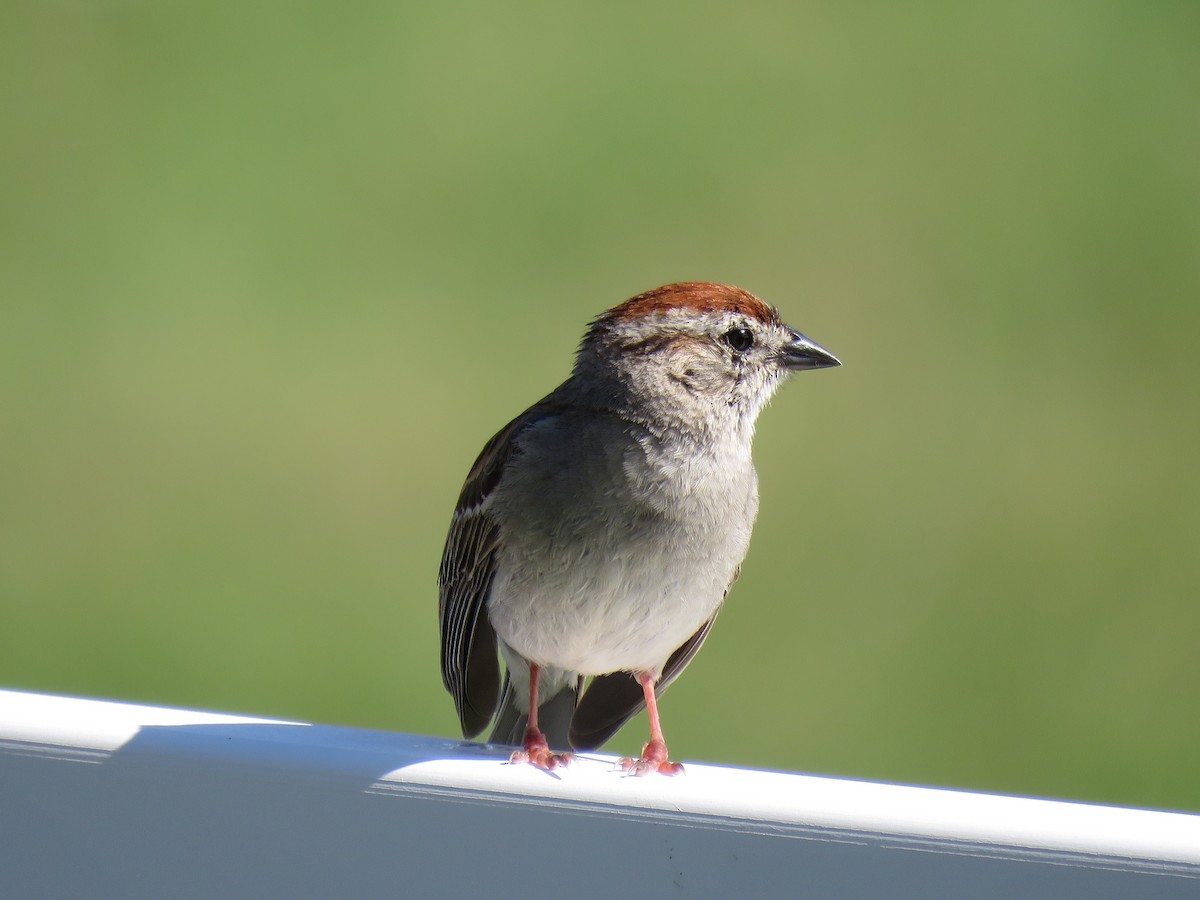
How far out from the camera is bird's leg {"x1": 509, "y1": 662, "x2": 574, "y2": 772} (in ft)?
5.99

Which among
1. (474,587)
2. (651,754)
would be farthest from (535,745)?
(474,587)

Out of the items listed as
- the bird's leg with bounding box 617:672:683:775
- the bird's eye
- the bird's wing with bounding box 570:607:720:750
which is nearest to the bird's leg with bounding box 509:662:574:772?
the bird's leg with bounding box 617:672:683:775

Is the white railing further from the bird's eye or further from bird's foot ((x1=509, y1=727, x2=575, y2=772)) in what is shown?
the bird's eye

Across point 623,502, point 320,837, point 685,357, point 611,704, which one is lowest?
point 320,837

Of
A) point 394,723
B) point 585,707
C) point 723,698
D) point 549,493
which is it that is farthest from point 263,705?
point 549,493

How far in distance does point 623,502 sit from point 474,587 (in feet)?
1.34

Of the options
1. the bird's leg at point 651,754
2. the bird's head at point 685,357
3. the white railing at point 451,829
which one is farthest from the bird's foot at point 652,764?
the bird's head at point 685,357

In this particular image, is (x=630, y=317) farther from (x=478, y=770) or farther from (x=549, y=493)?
(x=478, y=770)

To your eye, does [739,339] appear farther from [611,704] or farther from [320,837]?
[320,837]

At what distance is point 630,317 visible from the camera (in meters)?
2.54

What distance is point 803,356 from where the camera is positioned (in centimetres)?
265

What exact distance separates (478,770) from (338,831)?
0.55ft

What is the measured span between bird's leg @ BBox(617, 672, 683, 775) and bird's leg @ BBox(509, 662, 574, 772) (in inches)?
4.0

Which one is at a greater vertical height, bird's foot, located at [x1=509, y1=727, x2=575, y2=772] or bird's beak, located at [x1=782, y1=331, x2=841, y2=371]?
bird's beak, located at [x1=782, y1=331, x2=841, y2=371]
